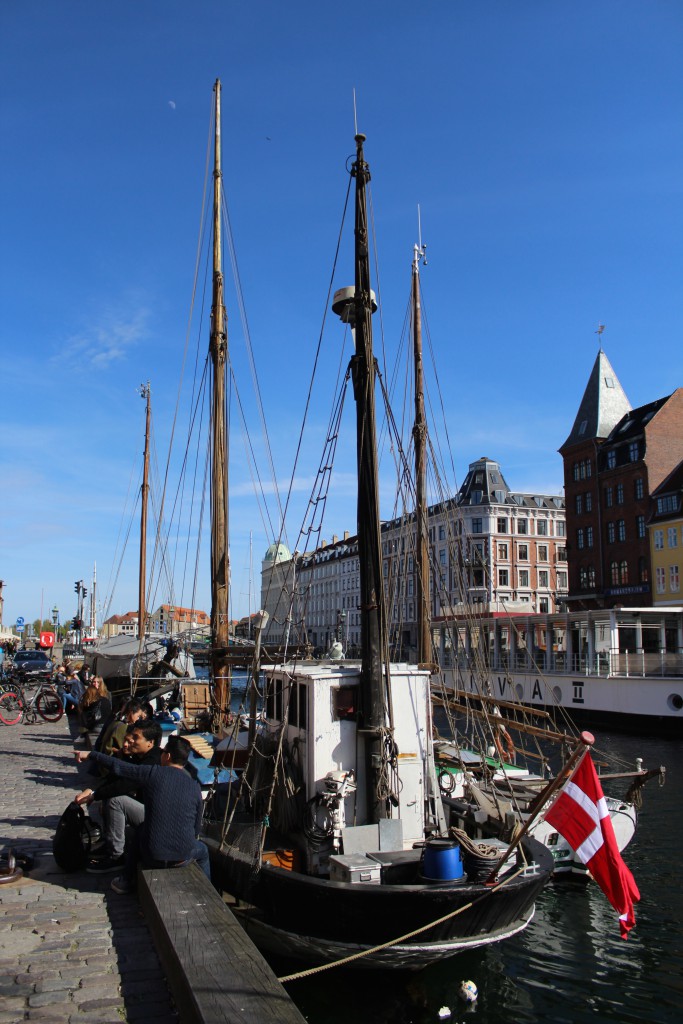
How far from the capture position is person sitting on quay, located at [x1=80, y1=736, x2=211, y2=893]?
7.70 meters

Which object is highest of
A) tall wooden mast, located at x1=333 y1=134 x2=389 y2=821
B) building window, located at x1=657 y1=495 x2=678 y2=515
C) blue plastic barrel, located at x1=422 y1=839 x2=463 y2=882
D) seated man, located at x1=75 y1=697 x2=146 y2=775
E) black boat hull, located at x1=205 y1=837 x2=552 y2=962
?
building window, located at x1=657 y1=495 x2=678 y2=515

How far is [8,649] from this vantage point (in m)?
52.3

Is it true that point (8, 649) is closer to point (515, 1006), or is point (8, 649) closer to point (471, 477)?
point (515, 1006)

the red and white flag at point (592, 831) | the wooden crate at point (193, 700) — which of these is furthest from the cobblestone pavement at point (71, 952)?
the wooden crate at point (193, 700)

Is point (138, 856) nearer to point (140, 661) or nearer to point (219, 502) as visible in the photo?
point (219, 502)

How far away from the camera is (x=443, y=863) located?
9.41m

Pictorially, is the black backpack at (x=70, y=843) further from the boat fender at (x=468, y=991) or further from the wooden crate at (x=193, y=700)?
the wooden crate at (x=193, y=700)

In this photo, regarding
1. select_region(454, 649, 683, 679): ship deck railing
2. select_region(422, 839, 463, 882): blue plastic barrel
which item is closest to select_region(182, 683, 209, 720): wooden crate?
select_region(422, 839, 463, 882): blue plastic barrel

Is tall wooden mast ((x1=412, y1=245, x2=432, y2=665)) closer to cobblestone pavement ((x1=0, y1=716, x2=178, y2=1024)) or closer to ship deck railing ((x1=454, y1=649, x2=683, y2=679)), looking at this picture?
ship deck railing ((x1=454, y1=649, x2=683, y2=679))

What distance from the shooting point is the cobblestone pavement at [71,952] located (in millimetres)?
5562

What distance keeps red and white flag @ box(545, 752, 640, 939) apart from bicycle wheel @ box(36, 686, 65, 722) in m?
20.7

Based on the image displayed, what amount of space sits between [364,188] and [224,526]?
10.6 m

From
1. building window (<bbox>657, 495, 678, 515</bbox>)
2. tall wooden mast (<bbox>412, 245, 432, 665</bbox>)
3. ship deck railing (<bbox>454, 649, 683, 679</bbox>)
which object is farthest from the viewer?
building window (<bbox>657, 495, 678, 515</bbox>)

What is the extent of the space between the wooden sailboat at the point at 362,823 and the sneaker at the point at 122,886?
233cm
